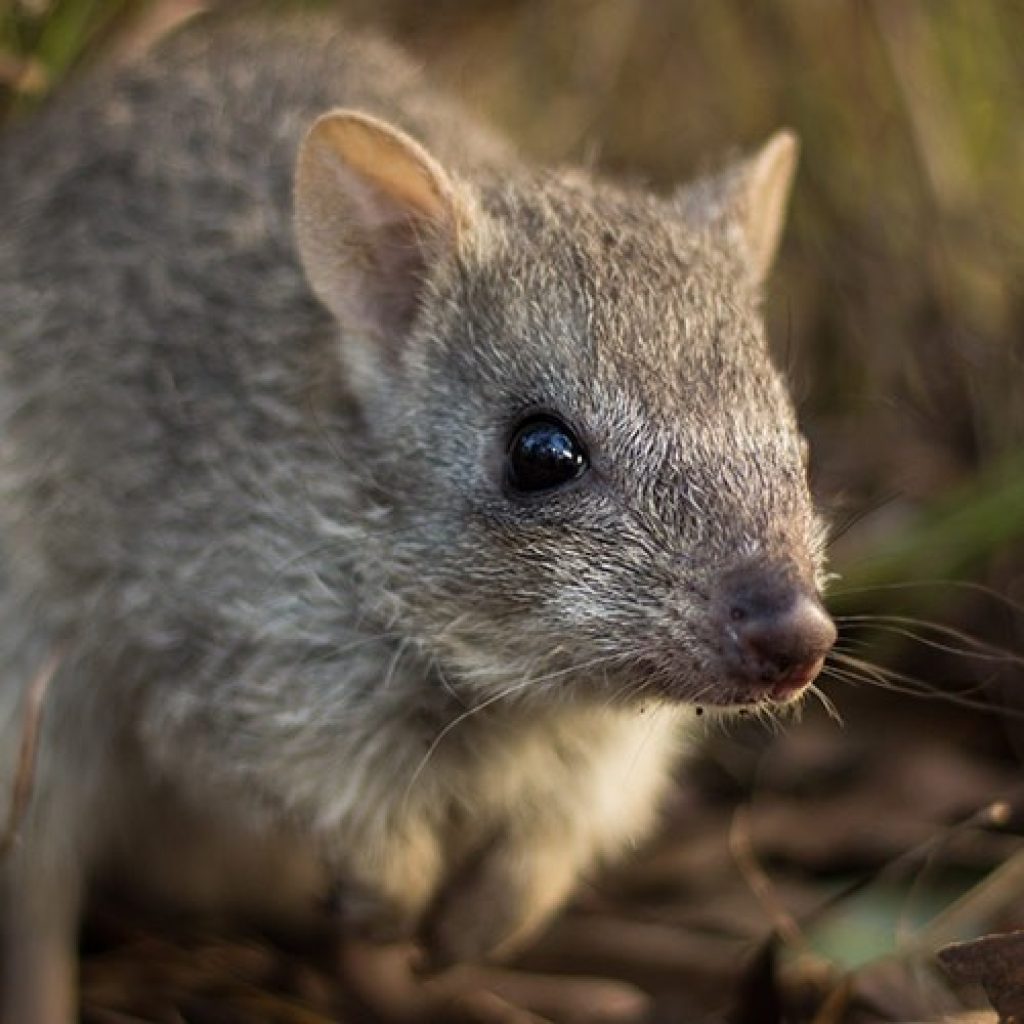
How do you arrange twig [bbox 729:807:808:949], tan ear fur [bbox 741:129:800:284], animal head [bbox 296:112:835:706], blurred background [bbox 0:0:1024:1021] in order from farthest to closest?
blurred background [bbox 0:0:1024:1021], tan ear fur [bbox 741:129:800:284], twig [bbox 729:807:808:949], animal head [bbox 296:112:835:706]

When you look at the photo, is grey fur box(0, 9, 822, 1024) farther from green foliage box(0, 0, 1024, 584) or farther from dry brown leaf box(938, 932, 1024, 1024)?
green foliage box(0, 0, 1024, 584)

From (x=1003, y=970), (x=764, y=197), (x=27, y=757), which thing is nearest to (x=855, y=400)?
(x=764, y=197)

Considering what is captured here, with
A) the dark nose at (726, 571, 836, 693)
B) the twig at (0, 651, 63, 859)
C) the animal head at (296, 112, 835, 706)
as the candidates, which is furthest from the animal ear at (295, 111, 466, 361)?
the dark nose at (726, 571, 836, 693)

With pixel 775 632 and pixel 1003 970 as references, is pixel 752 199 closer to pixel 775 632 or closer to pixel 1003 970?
pixel 775 632

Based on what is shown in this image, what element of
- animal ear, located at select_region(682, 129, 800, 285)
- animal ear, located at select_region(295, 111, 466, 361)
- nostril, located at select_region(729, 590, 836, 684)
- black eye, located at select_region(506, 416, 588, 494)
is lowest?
nostril, located at select_region(729, 590, 836, 684)

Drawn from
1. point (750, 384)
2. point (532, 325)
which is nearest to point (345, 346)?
point (532, 325)

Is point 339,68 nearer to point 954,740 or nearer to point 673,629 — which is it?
point 673,629
